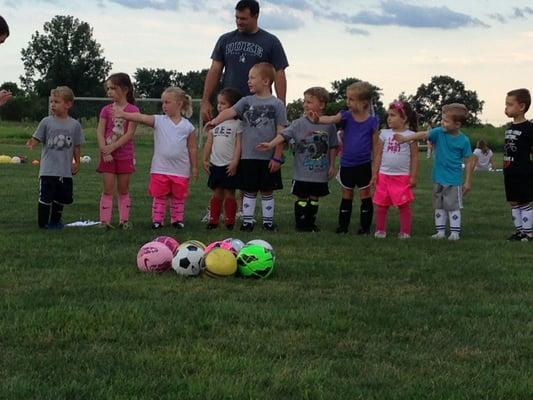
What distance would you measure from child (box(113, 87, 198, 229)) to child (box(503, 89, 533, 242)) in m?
3.68

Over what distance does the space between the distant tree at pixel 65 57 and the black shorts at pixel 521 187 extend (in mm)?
100910

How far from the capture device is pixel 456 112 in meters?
8.95

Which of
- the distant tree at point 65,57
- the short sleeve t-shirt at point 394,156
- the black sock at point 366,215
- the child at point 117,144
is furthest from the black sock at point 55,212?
the distant tree at point 65,57

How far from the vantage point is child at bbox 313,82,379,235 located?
8.91 meters

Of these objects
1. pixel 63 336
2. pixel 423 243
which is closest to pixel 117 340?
pixel 63 336

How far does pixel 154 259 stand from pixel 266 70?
337 centimetres

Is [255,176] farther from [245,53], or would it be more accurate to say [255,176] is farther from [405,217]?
[405,217]

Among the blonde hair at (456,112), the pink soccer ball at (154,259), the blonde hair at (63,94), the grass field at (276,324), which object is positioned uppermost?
the blonde hair at (456,112)

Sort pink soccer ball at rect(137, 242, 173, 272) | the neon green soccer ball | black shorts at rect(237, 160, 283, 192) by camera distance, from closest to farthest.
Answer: the neon green soccer ball, pink soccer ball at rect(137, 242, 173, 272), black shorts at rect(237, 160, 283, 192)

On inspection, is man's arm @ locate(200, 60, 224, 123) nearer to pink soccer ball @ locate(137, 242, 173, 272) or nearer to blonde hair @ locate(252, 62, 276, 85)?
blonde hair @ locate(252, 62, 276, 85)

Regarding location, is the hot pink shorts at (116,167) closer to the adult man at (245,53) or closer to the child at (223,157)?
the child at (223,157)

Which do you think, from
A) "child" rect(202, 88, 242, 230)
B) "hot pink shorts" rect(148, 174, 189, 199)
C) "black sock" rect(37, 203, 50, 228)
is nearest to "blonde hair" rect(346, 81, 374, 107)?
"child" rect(202, 88, 242, 230)

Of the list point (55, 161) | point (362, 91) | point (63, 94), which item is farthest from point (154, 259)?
point (362, 91)

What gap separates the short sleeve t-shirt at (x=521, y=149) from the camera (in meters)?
9.09
